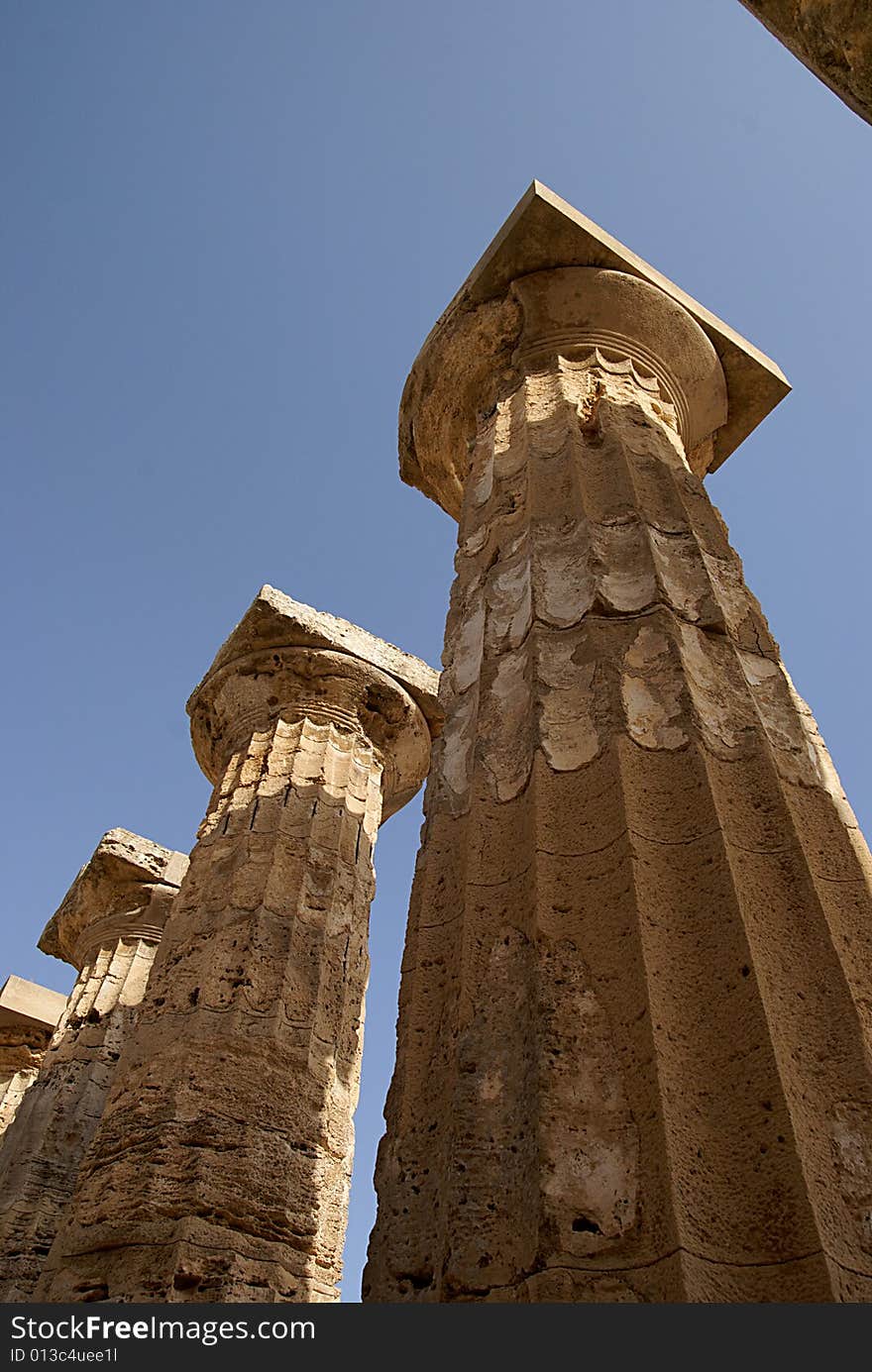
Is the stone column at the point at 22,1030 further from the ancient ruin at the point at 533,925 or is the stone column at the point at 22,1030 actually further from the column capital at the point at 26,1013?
the ancient ruin at the point at 533,925

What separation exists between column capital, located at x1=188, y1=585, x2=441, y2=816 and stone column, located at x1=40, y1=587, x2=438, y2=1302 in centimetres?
3

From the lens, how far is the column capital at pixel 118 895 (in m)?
10.5

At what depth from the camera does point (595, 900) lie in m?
2.88

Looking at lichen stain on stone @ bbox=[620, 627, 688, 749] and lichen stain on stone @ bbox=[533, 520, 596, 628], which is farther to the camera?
lichen stain on stone @ bbox=[533, 520, 596, 628]

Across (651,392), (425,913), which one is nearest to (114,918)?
(651,392)

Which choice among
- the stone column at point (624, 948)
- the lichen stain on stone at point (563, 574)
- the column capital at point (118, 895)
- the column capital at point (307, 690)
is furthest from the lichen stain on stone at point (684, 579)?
the column capital at point (118, 895)

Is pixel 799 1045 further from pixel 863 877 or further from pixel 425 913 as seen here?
pixel 425 913

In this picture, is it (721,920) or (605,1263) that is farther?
(721,920)

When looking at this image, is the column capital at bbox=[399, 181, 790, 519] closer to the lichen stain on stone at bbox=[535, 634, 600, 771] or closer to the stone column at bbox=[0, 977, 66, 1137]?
the lichen stain on stone at bbox=[535, 634, 600, 771]

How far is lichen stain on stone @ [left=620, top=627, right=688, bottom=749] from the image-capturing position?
11.1ft

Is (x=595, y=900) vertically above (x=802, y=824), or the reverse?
(x=802, y=824)

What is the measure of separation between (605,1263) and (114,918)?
9.34m

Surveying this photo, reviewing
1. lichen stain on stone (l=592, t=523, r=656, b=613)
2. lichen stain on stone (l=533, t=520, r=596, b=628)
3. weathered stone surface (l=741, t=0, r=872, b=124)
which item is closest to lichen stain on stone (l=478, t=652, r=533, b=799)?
lichen stain on stone (l=533, t=520, r=596, b=628)

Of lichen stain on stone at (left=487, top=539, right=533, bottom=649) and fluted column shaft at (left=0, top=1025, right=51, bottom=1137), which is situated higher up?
fluted column shaft at (left=0, top=1025, right=51, bottom=1137)
